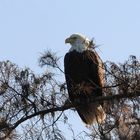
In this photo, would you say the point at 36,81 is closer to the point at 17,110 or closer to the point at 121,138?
the point at 17,110

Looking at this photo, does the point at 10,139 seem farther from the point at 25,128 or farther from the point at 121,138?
the point at 121,138

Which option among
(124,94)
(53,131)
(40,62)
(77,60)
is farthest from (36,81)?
(77,60)

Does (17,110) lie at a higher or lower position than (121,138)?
higher

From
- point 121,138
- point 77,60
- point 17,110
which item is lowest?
point 121,138

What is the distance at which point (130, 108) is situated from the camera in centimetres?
353

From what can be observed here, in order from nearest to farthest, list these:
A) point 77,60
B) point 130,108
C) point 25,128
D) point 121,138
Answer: point 121,138, point 130,108, point 25,128, point 77,60

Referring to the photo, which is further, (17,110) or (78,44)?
(78,44)

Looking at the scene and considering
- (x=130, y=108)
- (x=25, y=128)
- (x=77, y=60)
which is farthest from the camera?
(x=77, y=60)

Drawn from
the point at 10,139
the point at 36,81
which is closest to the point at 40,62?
the point at 36,81

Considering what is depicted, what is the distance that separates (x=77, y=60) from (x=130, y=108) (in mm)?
2361

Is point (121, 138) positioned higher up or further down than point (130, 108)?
further down

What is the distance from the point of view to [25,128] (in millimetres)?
3775

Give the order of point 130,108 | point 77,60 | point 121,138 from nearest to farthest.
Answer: point 121,138
point 130,108
point 77,60

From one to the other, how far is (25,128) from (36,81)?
358mm
